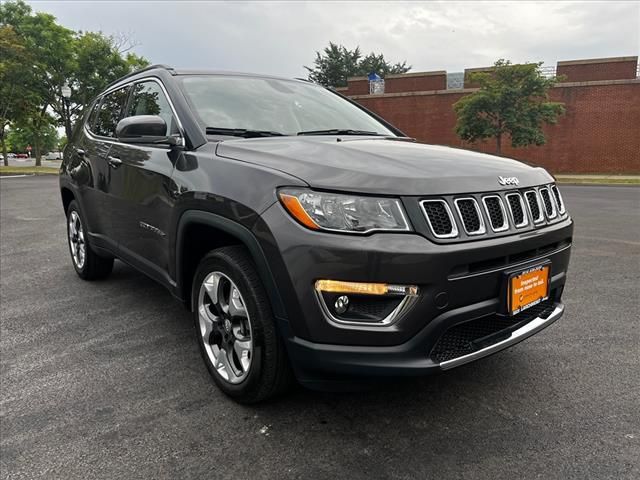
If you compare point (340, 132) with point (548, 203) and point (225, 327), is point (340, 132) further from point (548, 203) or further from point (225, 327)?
point (225, 327)

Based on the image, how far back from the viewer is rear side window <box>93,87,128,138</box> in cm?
387

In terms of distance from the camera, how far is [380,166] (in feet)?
6.91

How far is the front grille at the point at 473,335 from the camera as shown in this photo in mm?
2034

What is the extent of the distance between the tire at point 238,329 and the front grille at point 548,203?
4.98ft

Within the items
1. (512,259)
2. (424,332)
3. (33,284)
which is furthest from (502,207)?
(33,284)

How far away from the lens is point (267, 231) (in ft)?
6.69

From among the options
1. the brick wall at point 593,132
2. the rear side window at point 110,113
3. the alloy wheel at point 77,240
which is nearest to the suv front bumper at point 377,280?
the rear side window at point 110,113

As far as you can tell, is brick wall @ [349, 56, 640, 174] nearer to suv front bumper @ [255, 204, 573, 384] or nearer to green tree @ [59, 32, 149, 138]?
green tree @ [59, 32, 149, 138]

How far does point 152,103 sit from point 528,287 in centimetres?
260

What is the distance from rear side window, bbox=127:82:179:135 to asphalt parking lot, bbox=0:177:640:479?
1461 mm

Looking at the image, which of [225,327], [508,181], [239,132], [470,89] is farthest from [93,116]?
[470,89]

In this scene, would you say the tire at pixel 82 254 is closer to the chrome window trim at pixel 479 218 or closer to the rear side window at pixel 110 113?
the rear side window at pixel 110 113

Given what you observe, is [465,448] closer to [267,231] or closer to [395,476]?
[395,476]

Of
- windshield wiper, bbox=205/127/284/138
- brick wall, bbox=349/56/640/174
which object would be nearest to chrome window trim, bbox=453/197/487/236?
windshield wiper, bbox=205/127/284/138
